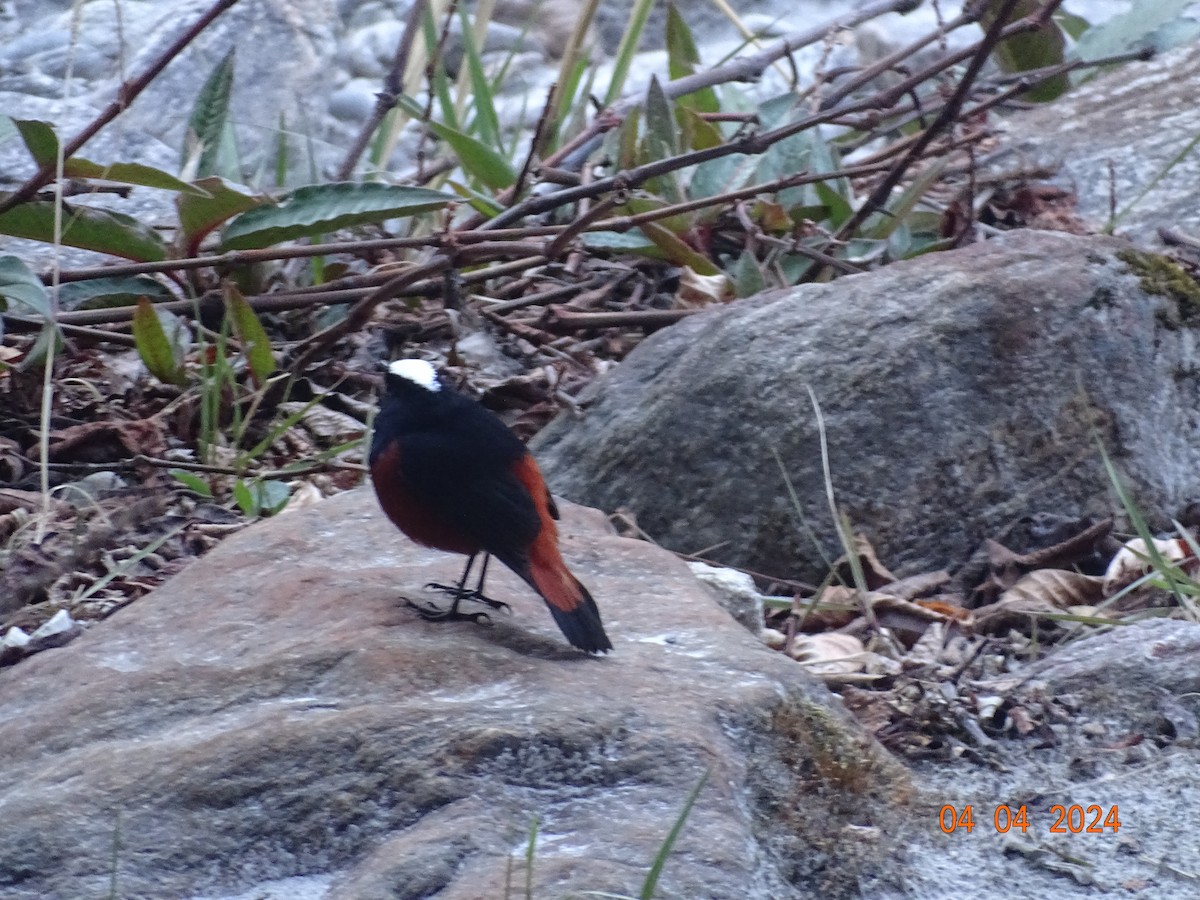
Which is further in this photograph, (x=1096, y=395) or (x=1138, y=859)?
(x=1096, y=395)

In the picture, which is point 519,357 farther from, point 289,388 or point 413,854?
point 413,854

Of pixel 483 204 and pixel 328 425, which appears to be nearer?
pixel 328 425

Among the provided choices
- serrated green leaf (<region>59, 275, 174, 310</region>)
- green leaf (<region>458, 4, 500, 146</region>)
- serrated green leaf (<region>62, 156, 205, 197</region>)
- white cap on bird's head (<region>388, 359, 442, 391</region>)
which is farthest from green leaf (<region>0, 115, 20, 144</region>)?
green leaf (<region>458, 4, 500, 146</region>)

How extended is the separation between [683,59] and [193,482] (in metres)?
2.75

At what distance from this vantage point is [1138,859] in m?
2.14

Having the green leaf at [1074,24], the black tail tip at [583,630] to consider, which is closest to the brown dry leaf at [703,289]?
the black tail tip at [583,630]

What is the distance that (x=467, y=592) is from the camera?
261cm

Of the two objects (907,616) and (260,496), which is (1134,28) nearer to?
(907,616)

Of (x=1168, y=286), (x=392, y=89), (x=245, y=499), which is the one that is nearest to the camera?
(x=245, y=499)

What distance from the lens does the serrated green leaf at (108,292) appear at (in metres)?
3.82

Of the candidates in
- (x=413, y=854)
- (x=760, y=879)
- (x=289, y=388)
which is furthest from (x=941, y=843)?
(x=289, y=388)

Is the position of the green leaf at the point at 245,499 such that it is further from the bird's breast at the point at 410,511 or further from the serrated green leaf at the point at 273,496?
the bird's breast at the point at 410,511

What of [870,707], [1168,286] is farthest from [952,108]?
[870,707]

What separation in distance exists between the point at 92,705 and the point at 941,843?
1.28 m
